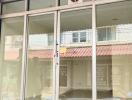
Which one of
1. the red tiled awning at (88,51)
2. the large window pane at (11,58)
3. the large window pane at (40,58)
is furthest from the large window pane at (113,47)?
the large window pane at (11,58)

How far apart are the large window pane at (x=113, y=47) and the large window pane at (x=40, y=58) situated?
905 mm

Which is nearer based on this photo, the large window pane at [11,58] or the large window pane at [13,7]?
the large window pane at [11,58]

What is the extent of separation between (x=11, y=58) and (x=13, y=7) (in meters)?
1.03

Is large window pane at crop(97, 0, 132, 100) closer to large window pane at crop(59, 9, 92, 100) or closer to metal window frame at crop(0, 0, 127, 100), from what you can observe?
metal window frame at crop(0, 0, 127, 100)

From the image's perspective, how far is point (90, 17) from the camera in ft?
14.2

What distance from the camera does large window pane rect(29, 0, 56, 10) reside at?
469 cm

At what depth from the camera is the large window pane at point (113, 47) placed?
13.8 ft

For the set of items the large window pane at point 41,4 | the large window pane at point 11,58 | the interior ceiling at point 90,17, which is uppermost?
the large window pane at point 41,4

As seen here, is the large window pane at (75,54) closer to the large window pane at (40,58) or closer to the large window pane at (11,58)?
the large window pane at (40,58)

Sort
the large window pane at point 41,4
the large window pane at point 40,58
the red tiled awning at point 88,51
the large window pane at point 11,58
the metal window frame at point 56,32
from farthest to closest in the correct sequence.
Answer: the large window pane at point 11,58
the large window pane at point 41,4
the large window pane at point 40,58
the red tiled awning at point 88,51
the metal window frame at point 56,32

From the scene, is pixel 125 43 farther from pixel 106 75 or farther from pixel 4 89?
pixel 4 89

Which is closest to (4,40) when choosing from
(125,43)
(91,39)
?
(91,39)

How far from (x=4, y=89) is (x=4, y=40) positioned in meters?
0.99

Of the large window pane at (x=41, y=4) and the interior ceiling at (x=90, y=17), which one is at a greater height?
the large window pane at (x=41, y=4)
